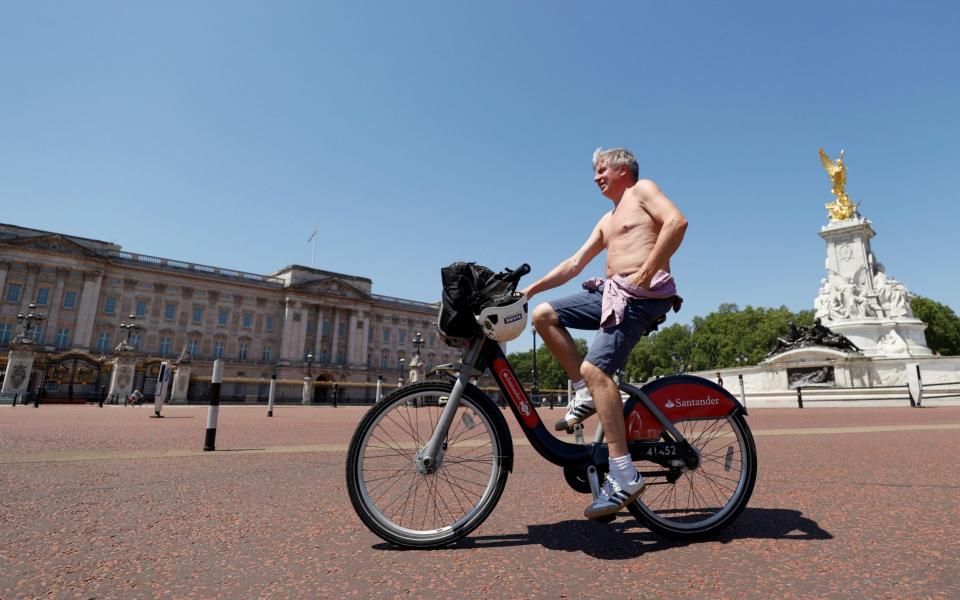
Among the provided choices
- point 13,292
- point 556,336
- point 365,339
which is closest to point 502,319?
point 556,336

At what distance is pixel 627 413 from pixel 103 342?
70.8 m

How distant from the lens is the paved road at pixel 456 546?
6.17 feet

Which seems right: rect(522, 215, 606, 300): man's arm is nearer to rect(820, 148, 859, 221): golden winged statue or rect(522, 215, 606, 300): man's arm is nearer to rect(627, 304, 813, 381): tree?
rect(820, 148, 859, 221): golden winged statue

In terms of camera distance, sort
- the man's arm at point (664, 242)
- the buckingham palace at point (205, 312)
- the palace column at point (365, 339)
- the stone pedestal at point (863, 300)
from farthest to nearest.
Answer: the palace column at point (365, 339) < the buckingham palace at point (205, 312) < the stone pedestal at point (863, 300) < the man's arm at point (664, 242)

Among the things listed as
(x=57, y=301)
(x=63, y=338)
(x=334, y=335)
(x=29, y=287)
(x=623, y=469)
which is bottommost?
(x=623, y=469)

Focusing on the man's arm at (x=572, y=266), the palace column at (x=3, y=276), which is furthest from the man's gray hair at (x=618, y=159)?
the palace column at (x=3, y=276)

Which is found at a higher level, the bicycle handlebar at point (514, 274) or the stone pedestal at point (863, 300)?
the stone pedestal at point (863, 300)

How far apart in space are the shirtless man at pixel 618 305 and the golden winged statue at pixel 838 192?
133 feet

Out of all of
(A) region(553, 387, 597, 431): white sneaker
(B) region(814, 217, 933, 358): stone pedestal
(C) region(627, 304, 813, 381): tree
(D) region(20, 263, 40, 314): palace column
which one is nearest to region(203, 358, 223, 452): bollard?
(A) region(553, 387, 597, 431): white sneaker

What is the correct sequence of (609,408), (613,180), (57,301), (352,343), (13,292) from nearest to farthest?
(609,408) < (613,180) < (13,292) < (57,301) < (352,343)

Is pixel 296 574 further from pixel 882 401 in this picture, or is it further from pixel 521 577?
pixel 882 401

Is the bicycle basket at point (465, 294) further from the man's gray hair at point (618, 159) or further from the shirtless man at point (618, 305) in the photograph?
the man's gray hair at point (618, 159)

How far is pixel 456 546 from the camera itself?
7.99ft

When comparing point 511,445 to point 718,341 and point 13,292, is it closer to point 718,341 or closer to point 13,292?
point 13,292
